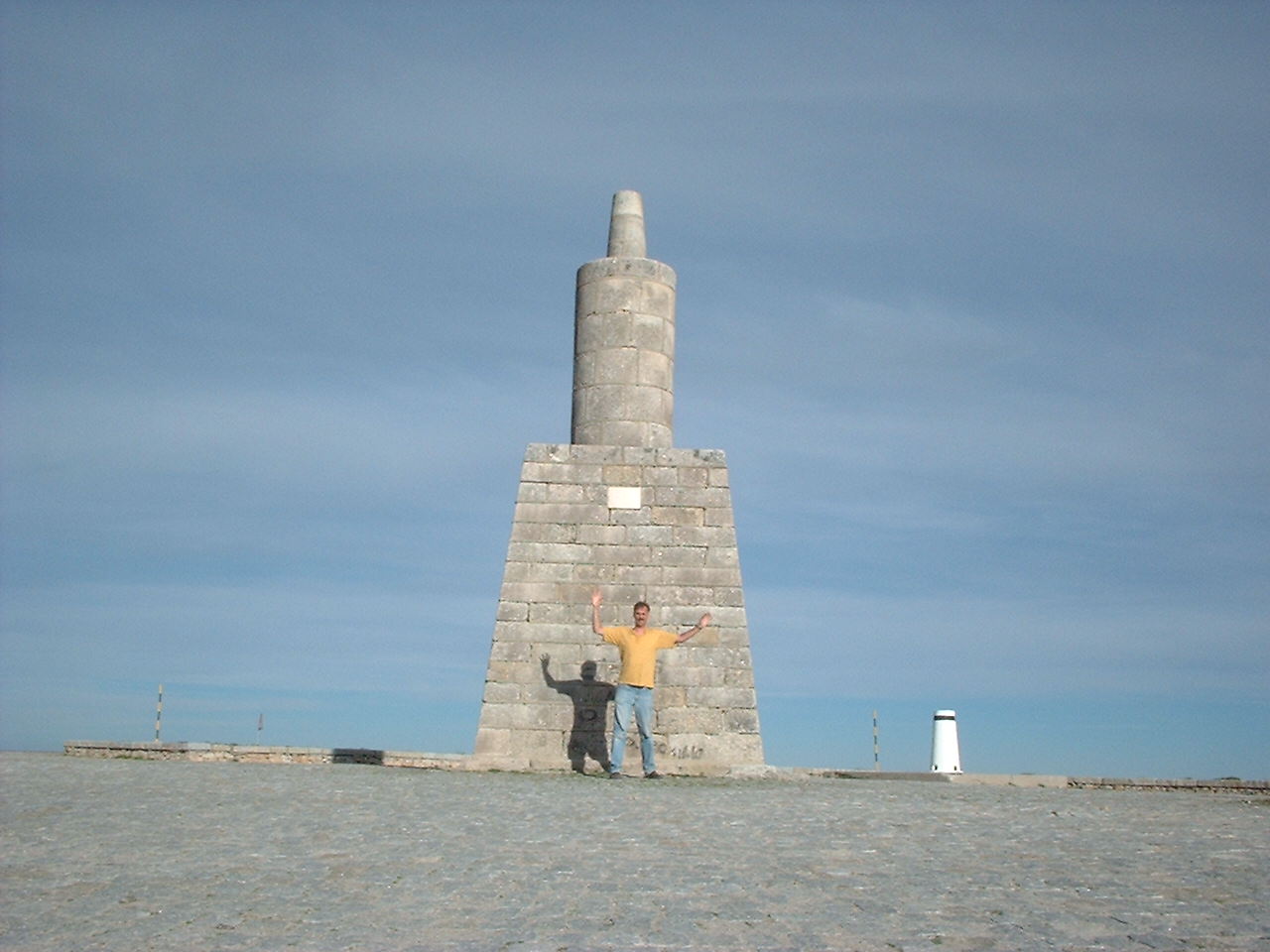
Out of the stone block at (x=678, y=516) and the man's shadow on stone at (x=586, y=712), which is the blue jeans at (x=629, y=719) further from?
the stone block at (x=678, y=516)

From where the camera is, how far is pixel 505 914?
6156 millimetres

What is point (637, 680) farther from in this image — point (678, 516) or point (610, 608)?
point (678, 516)

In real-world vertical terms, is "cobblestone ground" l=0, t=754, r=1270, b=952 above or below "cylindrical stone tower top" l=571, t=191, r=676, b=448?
below

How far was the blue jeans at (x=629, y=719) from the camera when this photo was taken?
1250cm

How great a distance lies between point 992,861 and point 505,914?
3.13 metres

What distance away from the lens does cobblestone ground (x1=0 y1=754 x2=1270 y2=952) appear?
5.88m

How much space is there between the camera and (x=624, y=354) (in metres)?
15.4

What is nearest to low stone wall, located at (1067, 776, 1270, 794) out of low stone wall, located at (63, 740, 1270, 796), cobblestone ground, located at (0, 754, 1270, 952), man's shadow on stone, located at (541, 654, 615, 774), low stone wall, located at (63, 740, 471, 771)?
low stone wall, located at (63, 740, 1270, 796)

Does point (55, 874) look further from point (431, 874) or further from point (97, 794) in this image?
point (97, 794)

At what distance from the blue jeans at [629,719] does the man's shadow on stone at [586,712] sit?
0.87 metres

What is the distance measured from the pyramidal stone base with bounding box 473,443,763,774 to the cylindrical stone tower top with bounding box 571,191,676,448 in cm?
54

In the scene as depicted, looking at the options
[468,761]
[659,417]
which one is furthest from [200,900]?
[659,417]

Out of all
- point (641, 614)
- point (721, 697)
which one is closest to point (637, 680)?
point (641, 614)

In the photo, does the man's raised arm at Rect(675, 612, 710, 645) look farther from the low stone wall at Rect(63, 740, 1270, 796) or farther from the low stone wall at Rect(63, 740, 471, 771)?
the low stone wall at Rect(63, 740, 471, 771)
